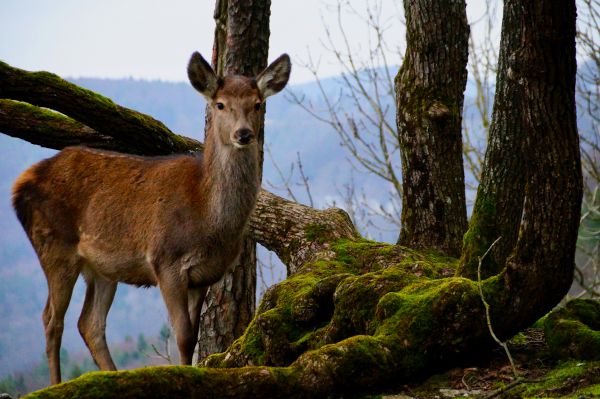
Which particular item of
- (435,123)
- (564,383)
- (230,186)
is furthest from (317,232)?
(564,383)

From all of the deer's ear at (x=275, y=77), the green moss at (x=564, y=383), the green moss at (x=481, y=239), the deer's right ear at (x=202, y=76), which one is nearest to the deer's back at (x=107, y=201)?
the deer's right ear at (x=202, y=76)

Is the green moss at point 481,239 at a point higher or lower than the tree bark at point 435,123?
lower

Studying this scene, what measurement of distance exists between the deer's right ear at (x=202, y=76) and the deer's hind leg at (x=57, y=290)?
2.25 metres

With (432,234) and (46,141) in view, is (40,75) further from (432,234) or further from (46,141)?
(432,234)

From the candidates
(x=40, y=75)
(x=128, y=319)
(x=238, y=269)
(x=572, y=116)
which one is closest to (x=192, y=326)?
(x=238, y=269)

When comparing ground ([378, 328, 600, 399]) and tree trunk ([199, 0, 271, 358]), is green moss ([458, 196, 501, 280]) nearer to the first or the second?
ground ([378, 328, 600, 399])

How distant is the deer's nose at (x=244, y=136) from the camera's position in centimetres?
806

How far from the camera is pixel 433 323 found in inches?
237

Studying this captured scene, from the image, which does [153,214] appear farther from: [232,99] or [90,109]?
[90,109]

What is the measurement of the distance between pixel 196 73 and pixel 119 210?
1.60 meters

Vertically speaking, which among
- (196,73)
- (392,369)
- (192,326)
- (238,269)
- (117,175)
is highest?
(196,73)

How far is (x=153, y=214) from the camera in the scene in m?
8.57

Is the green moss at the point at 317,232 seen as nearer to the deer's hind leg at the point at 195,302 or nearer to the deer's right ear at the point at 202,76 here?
the deer's hind leg at the point at 195,302

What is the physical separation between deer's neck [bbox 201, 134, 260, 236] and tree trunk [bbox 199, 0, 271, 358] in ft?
6.58
